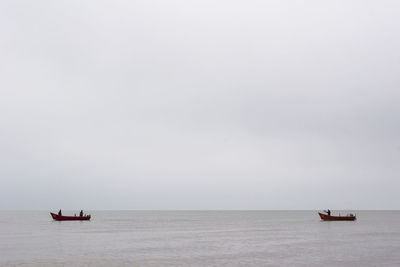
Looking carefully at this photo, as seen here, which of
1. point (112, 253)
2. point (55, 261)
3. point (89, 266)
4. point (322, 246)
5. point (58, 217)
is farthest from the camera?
point (58, 217)

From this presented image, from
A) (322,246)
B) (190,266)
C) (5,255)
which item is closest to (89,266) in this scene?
(190,266)

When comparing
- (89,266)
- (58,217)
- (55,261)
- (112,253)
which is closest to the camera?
(89,266)

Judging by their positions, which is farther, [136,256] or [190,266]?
[136,256]

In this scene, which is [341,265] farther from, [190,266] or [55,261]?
[55,261]

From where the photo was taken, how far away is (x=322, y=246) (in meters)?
45.8

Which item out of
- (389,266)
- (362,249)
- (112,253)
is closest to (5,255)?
(112,253)

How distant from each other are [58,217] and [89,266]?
70.5 m

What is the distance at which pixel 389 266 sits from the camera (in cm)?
3139

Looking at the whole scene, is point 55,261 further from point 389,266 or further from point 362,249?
point 362,249

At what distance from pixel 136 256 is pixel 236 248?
1238 centimetres

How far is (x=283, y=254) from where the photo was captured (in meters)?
38.8

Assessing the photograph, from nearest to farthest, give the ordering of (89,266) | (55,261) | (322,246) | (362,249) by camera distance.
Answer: (89,266), (55,261), (362,249), (322,246)

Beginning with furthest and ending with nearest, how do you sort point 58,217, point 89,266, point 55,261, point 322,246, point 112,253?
1. point 58,217
2. point 322,246
3. point 112,253
4. point 55,261
5. point 89,266

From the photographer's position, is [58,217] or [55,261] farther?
[58,217]
